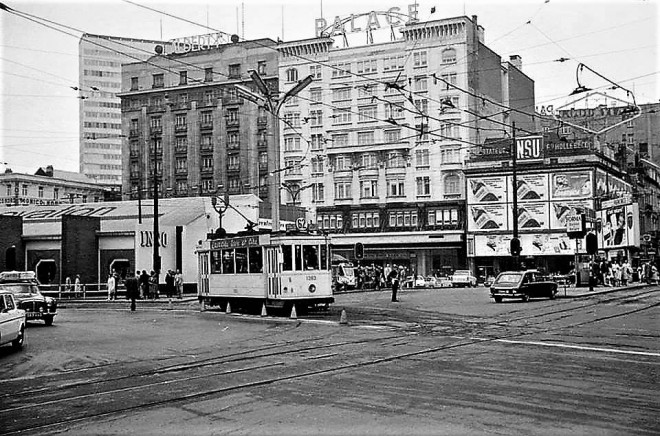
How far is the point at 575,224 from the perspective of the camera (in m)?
43.3

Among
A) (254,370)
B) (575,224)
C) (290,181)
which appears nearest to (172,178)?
(290,181)

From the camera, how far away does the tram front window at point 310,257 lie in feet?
99.2

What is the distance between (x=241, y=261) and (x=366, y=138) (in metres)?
48.5

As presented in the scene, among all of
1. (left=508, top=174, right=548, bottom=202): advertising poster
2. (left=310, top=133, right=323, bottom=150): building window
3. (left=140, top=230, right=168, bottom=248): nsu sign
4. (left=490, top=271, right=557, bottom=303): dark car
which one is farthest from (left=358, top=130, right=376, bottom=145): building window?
(left=490, top=271, right=557, bottom=303): dark car

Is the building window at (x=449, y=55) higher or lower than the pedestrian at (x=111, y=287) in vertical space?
higher

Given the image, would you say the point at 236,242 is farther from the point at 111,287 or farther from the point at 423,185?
the point at 423,185

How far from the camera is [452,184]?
77000 millimetres

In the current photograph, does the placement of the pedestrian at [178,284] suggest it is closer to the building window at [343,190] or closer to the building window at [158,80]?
the building window at [343,190]

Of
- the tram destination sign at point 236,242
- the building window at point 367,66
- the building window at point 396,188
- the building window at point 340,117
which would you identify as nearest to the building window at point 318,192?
the building window at point 340,117

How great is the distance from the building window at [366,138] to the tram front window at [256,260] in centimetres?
4871

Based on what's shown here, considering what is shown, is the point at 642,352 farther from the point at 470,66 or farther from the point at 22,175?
the point at 22,175

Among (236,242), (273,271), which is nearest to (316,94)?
(236,242)

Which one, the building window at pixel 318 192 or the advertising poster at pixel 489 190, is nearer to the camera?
the advertising poster at pixel 489 190

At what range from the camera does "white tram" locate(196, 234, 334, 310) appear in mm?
29969
